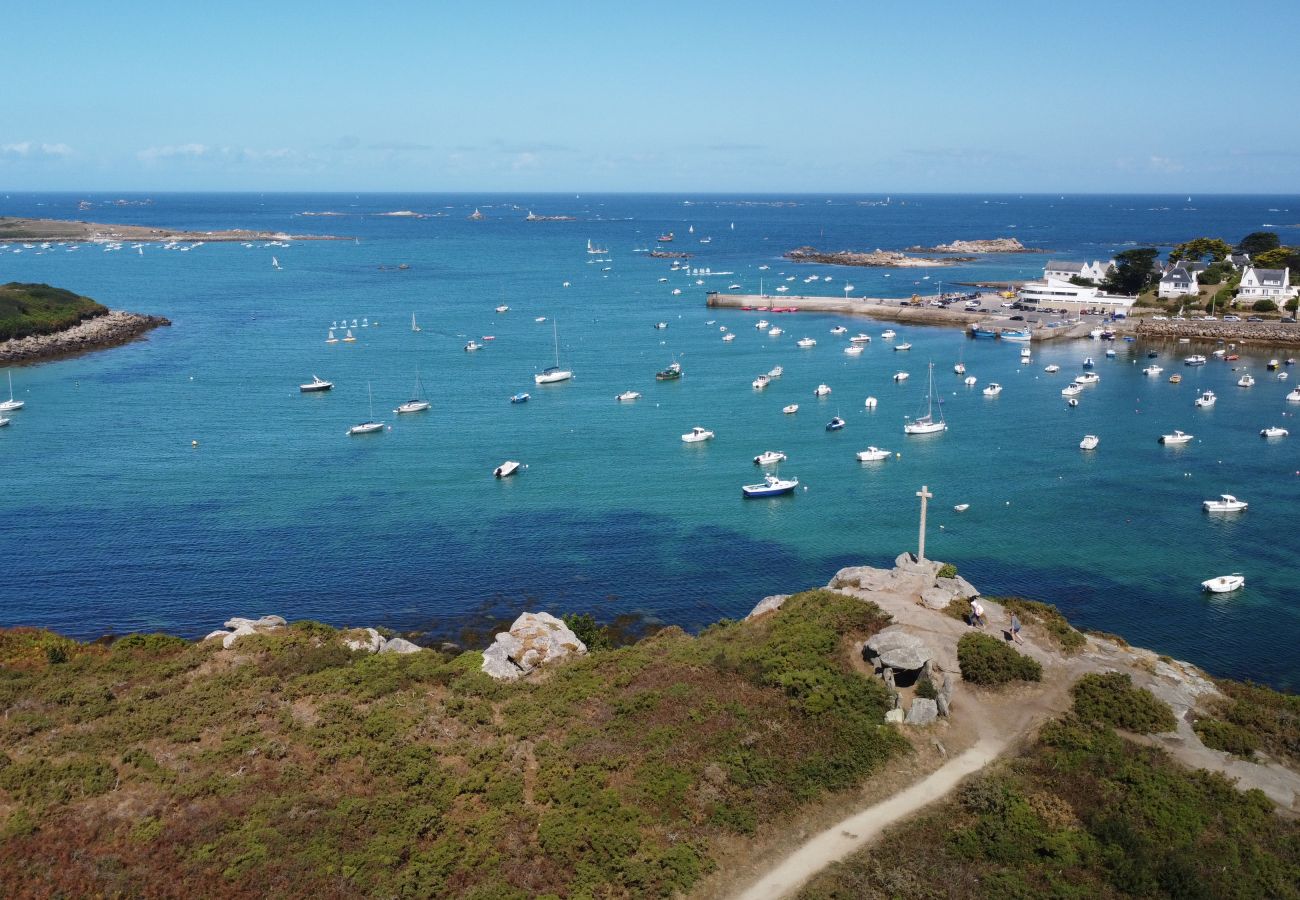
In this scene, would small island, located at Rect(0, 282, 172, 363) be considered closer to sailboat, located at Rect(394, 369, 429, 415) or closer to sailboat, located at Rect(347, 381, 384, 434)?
sailboat, located at Rect(394, 369, 429, 415)

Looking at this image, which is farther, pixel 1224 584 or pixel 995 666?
pixel 1224 584

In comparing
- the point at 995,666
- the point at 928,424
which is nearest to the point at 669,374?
the point at 928,424

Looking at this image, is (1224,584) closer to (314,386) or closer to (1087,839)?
(1087,839)

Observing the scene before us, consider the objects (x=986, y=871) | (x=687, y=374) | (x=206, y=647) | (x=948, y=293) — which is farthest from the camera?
(x=948, y=293)

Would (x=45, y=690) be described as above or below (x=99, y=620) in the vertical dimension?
above

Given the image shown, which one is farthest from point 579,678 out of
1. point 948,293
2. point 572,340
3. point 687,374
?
point 948,293

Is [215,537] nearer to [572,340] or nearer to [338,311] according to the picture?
[572,340]

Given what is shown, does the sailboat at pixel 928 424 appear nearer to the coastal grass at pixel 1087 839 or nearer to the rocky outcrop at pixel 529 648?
the rocky outcrop at pixel 529 648

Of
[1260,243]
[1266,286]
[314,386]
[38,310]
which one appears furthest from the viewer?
[1260,243]
